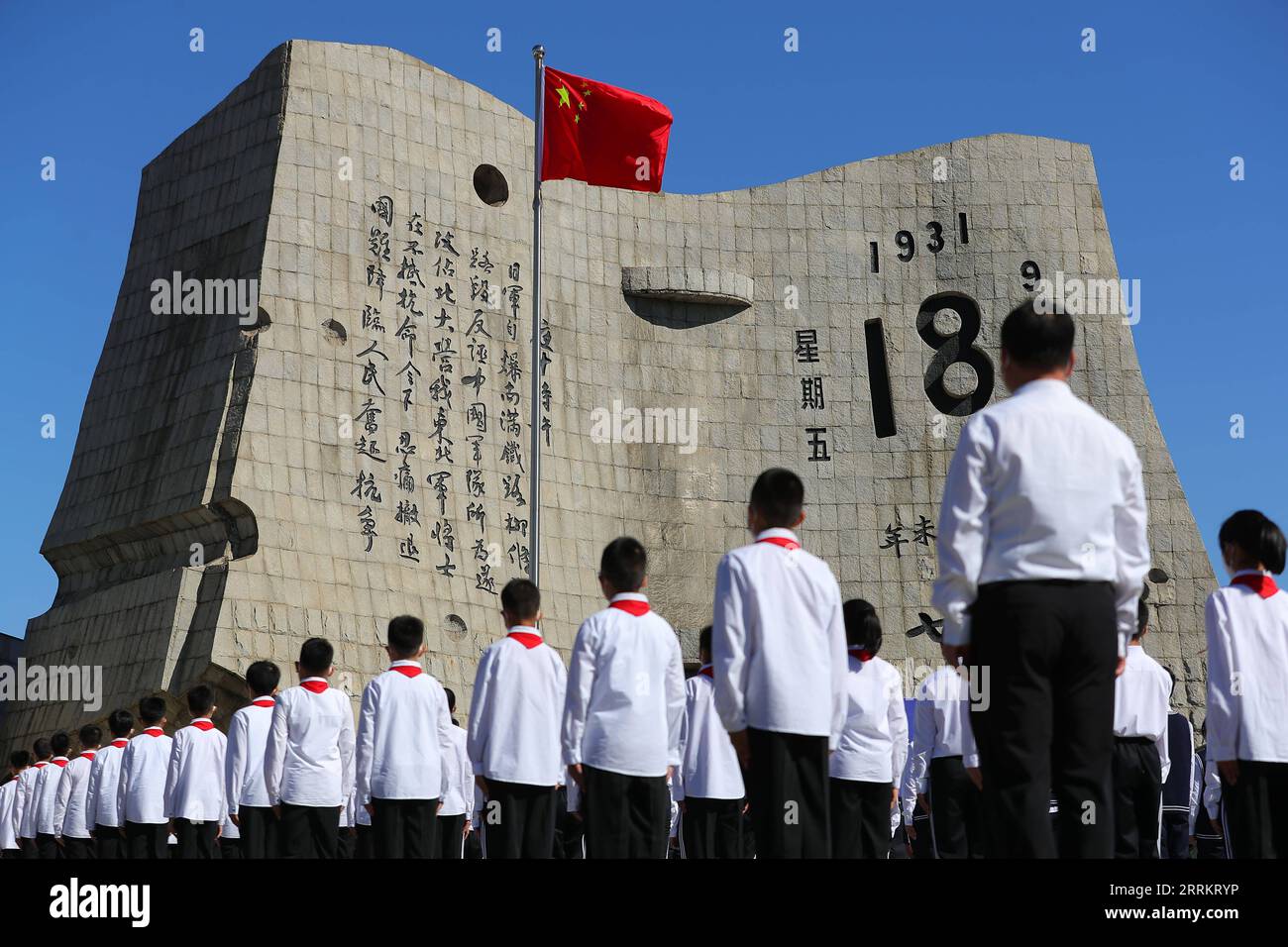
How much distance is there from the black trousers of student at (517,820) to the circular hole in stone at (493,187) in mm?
15527

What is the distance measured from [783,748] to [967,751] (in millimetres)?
1535

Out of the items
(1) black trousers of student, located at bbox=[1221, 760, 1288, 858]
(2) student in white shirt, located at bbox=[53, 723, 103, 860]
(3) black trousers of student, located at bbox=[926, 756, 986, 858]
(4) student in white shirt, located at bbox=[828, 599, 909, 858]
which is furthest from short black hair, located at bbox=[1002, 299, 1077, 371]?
(2) student in white shirt, located at bbox=[53, 723, 103, 860]

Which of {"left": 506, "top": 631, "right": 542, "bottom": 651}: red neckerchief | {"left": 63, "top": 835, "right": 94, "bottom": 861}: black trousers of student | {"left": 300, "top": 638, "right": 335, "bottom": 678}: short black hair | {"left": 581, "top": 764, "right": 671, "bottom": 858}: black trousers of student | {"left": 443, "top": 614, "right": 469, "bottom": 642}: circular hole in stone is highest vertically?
{"left": 443, "top": 614, "right": 469, "bottom": 642}: circular hole in stone

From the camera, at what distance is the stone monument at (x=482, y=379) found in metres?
19.3

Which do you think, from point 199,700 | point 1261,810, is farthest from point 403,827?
point 1261,810

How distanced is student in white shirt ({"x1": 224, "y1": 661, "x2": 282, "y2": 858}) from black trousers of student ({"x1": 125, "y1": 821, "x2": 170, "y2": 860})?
7.82 feet

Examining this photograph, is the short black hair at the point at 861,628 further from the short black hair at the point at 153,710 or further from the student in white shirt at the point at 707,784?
the short black hair at the point at 153,710

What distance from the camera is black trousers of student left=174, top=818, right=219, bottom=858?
11.4 meters

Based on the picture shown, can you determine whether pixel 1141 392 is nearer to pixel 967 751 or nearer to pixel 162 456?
pixel 162 456

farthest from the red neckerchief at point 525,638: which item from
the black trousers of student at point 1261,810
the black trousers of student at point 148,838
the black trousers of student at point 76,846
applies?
the black trousers of student at point 76,846

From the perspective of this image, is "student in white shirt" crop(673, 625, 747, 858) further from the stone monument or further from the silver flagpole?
the stone monument

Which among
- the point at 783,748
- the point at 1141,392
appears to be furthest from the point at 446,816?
the point at 1141,392

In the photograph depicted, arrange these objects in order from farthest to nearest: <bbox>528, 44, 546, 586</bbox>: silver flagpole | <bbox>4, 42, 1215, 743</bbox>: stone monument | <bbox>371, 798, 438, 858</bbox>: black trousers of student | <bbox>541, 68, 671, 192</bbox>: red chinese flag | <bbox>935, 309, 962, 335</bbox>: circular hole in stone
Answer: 1. <bbox>935, 309, 962, 335</bbox>: circular hole in stone
2. <bbox>4, 42, 1215, 743</bbox>: stone monument
3. <bbox>541, 68, 671, 192</bbox>: red chinese flag
4. <bbox>528, 44, 546, 586</bbox>: silver flagpole
5. <bbox>371, 798, 438, 858</bbox>: black trousers of student
